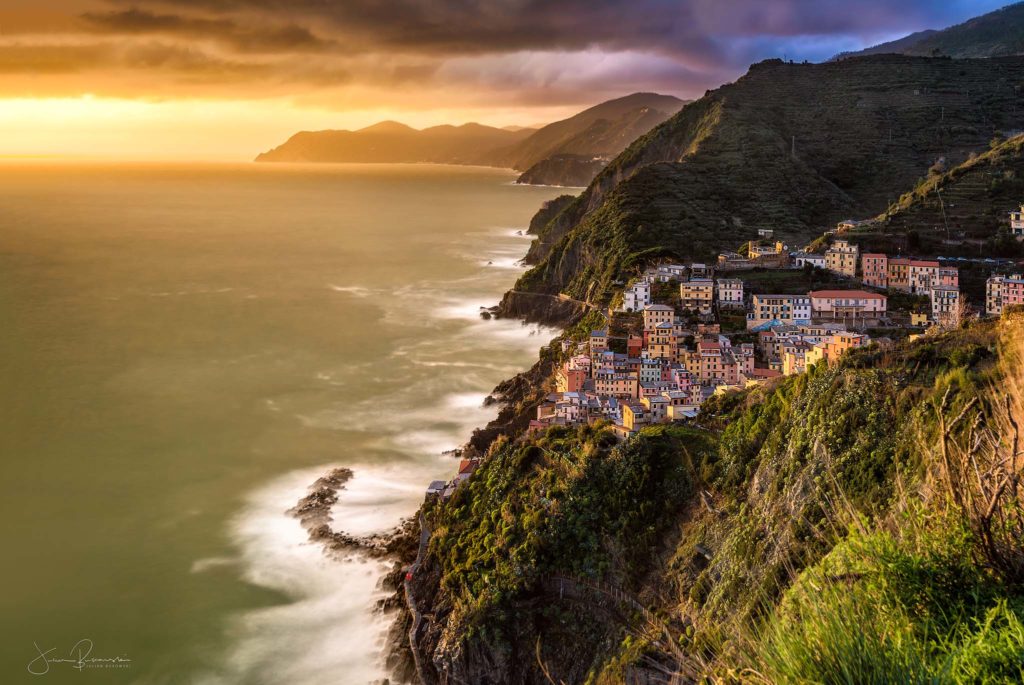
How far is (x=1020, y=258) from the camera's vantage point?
28.2 meters

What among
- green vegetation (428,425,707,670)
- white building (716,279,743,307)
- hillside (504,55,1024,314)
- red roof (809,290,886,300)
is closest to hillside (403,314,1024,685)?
green vegetation (428,425,707,670)

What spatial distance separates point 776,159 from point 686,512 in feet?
124

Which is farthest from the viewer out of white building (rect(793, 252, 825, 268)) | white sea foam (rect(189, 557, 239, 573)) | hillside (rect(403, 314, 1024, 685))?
white building (rect(793, 252, 825, 268))

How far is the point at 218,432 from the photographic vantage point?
958 inches

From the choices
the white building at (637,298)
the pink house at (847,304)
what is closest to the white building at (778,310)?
the pink house at (847,304)

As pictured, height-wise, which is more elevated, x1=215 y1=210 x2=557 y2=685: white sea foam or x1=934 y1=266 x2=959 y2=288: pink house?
x1=934 y1=266 x2=959 y2=288: pink house

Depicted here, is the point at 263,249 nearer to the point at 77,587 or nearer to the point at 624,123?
→ the point at 77,587

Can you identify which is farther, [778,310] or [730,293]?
[730,293]

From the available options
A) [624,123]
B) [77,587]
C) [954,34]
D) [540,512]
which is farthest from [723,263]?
[624,123]

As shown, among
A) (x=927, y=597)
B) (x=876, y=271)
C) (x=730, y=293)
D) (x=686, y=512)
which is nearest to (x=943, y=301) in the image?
(x=876, y=271)

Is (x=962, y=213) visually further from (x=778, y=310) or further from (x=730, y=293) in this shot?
(x=778, y=310)

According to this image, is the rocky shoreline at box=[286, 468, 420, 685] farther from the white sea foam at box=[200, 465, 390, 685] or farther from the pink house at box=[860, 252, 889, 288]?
the pink house at box=[860, 252, 889, 288]

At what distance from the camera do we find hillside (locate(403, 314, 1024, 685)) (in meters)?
6.62

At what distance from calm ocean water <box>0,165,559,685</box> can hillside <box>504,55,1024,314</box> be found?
6.03 metres
